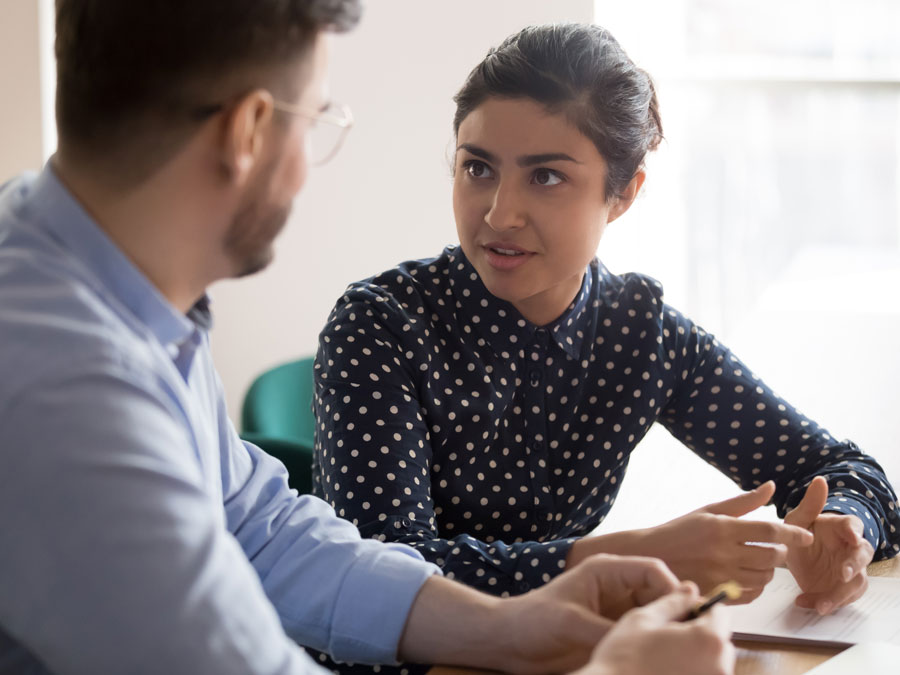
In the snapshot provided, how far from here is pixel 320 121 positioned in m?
1.01

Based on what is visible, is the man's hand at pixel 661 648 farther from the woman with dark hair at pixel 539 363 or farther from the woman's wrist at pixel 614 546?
the woman with dark hair at pixel 539 363

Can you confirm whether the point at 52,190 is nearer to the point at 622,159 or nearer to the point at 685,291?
the point at 622,159

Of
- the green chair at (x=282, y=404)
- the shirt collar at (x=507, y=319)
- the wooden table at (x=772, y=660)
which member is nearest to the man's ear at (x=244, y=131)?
the wooden table at (x=772, y=660)

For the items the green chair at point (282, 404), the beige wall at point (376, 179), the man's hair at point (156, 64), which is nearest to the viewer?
the man's hair at point (156, 64)

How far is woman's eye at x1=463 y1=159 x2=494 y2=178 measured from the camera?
165cm

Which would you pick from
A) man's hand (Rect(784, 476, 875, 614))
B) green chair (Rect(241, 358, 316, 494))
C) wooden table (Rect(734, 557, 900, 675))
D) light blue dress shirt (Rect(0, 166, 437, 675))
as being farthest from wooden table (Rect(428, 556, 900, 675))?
green chair (Rect(241, 358, 316, 494))

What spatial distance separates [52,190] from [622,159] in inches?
39.7

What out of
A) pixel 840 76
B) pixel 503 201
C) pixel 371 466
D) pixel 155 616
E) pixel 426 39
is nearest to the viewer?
pixel 155 616

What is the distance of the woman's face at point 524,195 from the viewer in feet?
5.25

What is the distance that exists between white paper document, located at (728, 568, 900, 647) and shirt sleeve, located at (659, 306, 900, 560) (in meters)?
0.34

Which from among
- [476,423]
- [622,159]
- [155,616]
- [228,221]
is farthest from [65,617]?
[622,159]

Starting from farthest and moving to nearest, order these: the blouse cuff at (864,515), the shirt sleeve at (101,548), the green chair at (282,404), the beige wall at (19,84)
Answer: the beige wall at (19,84), the green chair at (282,404), the blouse cuff at (864,515), the shirt sleeve at (101,548)

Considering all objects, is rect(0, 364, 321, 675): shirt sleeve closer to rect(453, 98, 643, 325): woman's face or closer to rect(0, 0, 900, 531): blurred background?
rect(453, 98, 643, 325): woman's face

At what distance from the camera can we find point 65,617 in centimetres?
74
